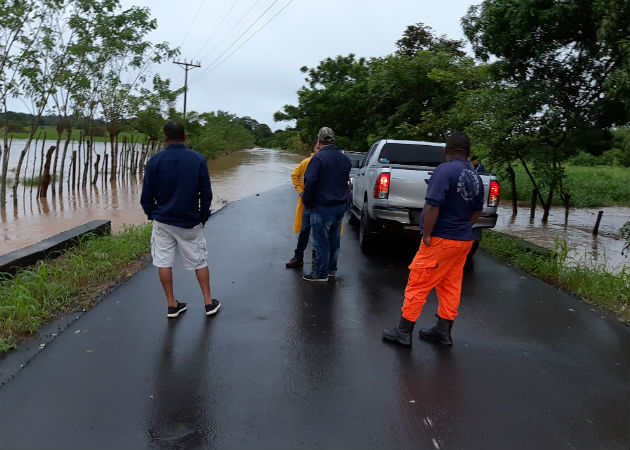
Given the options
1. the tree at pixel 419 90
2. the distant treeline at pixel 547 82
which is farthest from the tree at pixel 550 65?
the tree at pixel 419 90

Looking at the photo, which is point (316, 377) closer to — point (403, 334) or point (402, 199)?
point (403, 334)

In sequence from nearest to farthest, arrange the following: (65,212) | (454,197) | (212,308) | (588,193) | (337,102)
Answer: (454,197)
(212,308)
(65,212)
(588,193)
(337,102)

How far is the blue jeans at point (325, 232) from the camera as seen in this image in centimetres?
587

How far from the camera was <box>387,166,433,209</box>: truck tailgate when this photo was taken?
710cm

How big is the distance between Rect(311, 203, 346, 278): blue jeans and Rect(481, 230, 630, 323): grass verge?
3.03 meters

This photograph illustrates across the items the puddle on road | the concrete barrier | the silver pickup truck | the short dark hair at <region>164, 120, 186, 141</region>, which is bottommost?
the puddle on road

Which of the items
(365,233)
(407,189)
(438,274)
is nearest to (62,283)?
(438,274)

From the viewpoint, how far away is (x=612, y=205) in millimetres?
19219

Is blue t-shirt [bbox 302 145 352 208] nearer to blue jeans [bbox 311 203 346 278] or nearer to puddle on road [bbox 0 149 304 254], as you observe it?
blue jeans [bbox 311 203 346 278]

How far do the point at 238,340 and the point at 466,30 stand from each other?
9216mm

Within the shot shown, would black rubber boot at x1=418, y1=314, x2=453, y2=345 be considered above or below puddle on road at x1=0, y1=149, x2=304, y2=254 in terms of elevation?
above

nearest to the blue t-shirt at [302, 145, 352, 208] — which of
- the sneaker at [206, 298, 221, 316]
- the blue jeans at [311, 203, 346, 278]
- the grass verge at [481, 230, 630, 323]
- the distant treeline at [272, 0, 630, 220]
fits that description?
the blue jeans at [311, 203, 346, 278]

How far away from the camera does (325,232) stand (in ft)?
19.4

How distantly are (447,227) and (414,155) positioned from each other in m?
4.97
